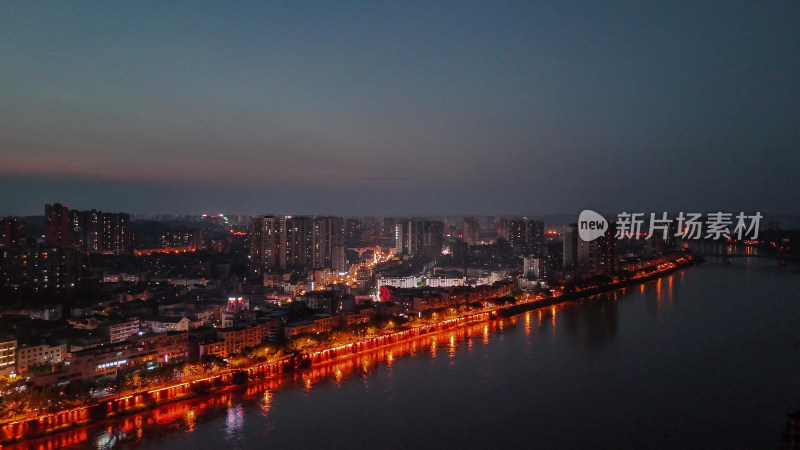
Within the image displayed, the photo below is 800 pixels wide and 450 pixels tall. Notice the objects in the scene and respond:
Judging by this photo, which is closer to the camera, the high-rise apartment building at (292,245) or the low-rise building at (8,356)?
the low-rise building at (8,356)

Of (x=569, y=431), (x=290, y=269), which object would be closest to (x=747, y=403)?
(x=569, y=431)

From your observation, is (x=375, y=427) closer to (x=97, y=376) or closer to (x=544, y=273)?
(x=97, y=376)

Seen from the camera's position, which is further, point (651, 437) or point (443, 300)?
point (443, 300)

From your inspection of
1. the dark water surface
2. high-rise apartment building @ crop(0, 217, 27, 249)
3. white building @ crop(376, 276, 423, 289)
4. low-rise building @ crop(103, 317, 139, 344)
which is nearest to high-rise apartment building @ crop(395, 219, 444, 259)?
white building @ crop(376, 276, 423, 289)

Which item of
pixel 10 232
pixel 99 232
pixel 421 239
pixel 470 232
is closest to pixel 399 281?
pixel 421 239

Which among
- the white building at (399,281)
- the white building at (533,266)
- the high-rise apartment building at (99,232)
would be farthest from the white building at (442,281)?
the high-rise apartment building at (99,232)

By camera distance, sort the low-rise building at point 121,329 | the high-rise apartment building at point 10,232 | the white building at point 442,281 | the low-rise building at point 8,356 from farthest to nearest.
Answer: the white building at point 442,281 < the high-rise apartment building at point 10,232 < the low-rise building at point 121,329 < the low-rise building at point 8,356

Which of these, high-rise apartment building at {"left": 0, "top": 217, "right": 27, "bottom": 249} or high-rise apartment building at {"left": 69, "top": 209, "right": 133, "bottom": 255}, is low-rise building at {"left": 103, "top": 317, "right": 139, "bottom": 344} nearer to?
high-rise apartment building at {"left": 0, "top": 217, "right": 27, "bottom": 249}

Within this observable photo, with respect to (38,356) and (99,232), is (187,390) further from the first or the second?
(99,232)

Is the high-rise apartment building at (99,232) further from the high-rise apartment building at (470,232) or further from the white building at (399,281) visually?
the high-rise apartment building at (470,232)
